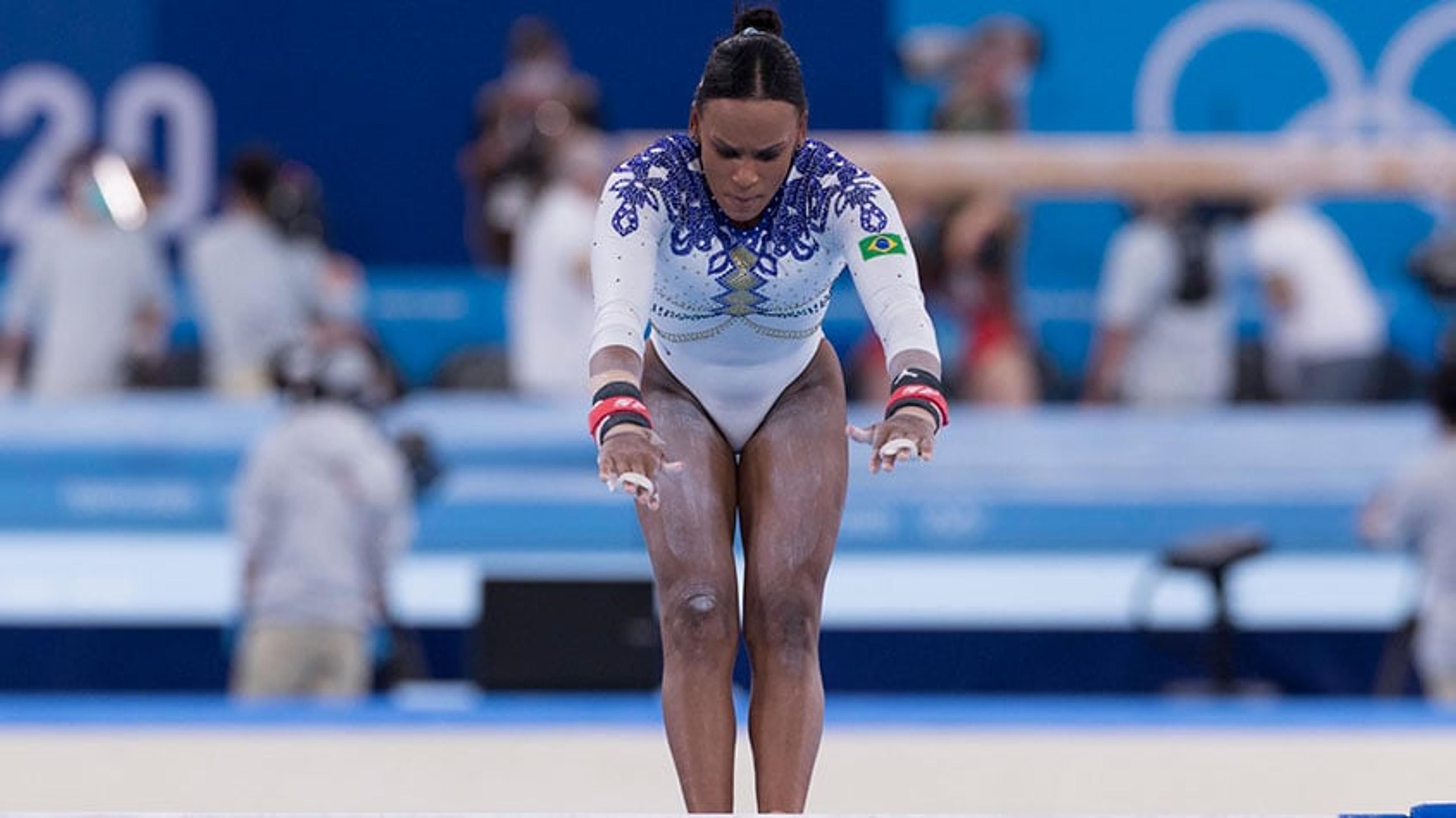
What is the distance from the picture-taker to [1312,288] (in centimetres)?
1059

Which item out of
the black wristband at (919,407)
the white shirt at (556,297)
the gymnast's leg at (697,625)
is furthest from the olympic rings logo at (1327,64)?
the black wristband at (919,407)

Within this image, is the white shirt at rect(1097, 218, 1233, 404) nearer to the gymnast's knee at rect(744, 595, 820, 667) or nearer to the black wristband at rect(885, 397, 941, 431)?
the gymnast's knee at rect(744, 595, 820, 667)

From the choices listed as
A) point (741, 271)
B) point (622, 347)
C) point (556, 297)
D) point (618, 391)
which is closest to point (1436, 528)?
point (556, 297)

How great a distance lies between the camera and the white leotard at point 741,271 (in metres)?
4.12

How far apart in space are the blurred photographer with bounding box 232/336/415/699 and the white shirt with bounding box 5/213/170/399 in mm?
2898

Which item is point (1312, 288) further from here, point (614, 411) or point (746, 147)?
point (614, 411)

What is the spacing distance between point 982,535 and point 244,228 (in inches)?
156

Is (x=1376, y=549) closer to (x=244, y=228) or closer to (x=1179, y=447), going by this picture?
(x=1179, y=447)

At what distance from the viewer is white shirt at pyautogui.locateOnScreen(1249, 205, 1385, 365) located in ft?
34.6

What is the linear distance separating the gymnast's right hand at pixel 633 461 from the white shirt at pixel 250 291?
23.6 feet

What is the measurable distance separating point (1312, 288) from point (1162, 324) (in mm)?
738

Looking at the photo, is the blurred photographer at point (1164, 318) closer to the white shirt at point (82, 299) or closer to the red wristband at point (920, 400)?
the white shirt at point (82, 299)

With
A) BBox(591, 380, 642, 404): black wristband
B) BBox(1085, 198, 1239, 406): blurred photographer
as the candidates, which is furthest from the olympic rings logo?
BBox(591, 380, 642, 404): black wristband

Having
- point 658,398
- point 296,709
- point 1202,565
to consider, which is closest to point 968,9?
point 1202,565
